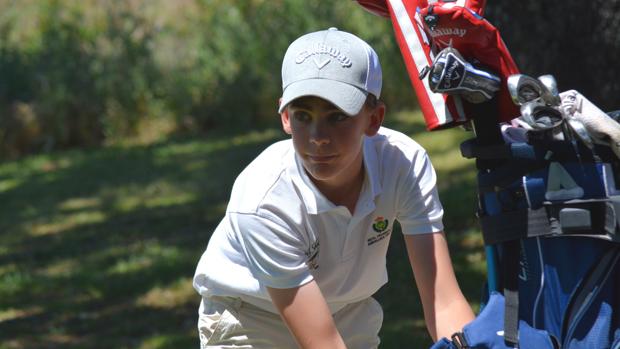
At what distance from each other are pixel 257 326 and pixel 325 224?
429mm

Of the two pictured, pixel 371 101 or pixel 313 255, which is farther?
pixel 313 255

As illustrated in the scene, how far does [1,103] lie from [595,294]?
919 cm

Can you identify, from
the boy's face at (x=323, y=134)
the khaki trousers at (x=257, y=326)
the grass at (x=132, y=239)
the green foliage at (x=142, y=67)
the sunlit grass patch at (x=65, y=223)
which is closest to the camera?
the boy's face at (x=323, y=134)

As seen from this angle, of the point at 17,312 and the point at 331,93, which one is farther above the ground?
the point at 17,312

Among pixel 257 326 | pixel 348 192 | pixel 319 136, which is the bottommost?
pixel 257 326

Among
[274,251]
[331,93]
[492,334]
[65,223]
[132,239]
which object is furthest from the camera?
[65,223]

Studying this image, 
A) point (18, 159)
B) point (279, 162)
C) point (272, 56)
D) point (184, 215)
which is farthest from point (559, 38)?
point (18, 159)

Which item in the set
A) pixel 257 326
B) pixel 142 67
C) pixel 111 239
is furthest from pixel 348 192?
pixel 142 67

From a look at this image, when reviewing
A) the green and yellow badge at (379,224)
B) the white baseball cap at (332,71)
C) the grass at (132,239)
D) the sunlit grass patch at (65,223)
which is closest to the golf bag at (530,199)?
the white baseball cap at (332,71)

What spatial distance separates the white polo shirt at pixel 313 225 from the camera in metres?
2.82

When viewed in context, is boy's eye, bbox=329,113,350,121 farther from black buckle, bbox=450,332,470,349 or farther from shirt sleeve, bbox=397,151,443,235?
black buckle, bbox=450,332,470,349

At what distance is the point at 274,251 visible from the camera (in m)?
2.79

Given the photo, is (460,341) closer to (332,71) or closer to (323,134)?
(323,134)

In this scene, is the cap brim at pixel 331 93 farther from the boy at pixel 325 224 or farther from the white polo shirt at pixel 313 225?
the white polo shirt at pixel 313 225
